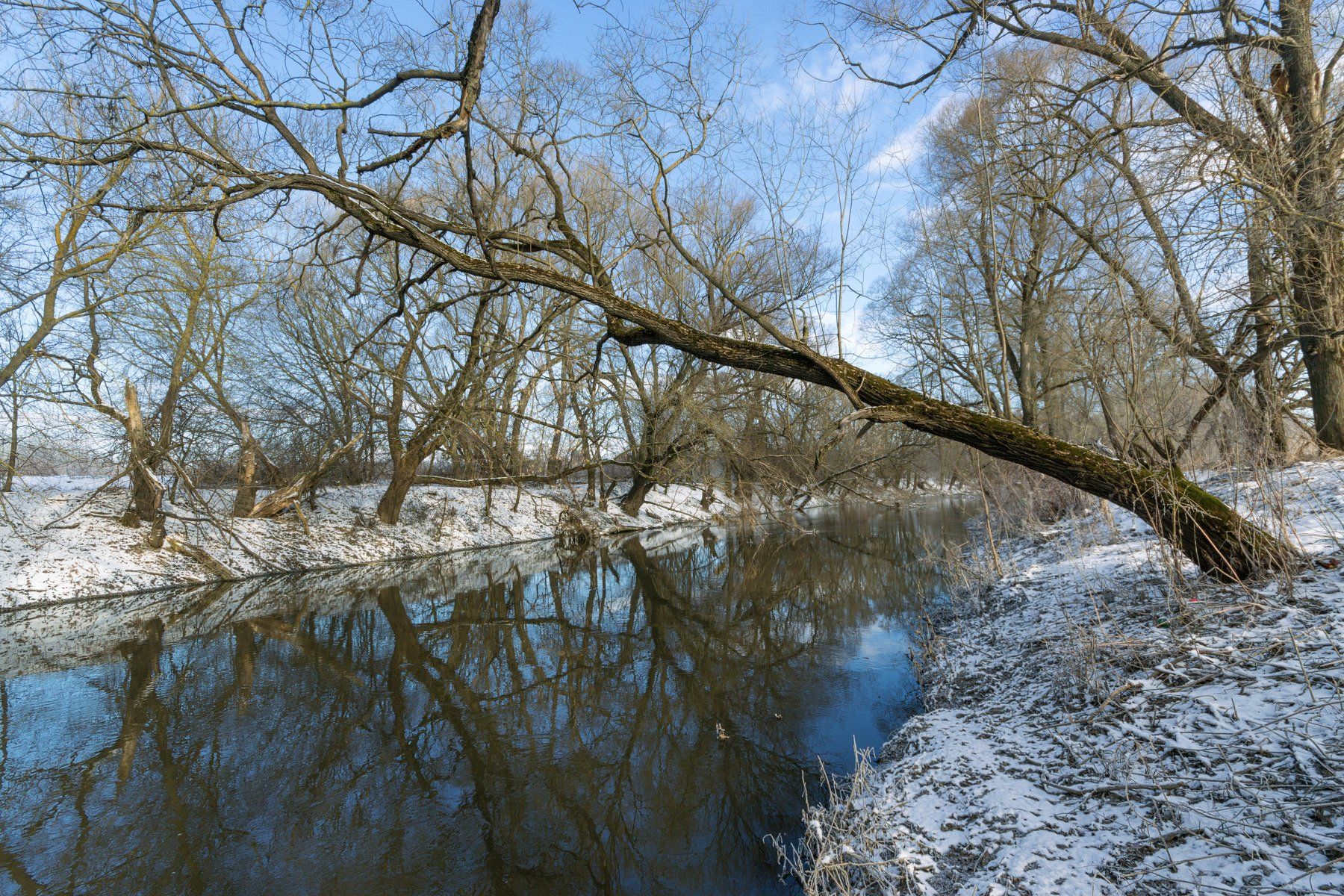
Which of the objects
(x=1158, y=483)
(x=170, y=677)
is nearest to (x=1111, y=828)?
(x=1158, y=483)

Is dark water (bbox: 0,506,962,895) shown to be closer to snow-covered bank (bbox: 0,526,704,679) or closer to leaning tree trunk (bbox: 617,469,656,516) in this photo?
snow-covered bank (bbox: 0,526,704,679)

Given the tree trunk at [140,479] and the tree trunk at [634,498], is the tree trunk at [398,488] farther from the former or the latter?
the tree trunk at [634,498]

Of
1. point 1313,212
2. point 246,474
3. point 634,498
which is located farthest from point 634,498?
point 1313,212

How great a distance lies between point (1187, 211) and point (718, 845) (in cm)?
653

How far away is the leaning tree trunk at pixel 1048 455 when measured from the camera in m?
4.30

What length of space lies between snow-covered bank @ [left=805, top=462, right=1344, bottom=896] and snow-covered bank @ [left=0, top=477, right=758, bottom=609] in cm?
1221

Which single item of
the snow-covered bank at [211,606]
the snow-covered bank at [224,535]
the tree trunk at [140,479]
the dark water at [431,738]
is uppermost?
the tree trunk at [140,479]

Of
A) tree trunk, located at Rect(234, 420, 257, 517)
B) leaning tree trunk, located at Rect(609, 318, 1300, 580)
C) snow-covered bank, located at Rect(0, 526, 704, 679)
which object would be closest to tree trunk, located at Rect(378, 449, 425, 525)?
snow-covered bank, located at Rect(0, 526, 704, 679)

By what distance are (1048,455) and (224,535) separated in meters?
14.0

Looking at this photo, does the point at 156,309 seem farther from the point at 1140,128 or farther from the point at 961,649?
the point at 1140,128

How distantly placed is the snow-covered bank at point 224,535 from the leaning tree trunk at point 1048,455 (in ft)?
35.2

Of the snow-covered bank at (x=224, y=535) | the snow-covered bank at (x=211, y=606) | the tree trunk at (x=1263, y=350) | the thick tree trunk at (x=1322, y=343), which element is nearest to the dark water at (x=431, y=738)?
the snow-covered bank at (x=211, y=606)

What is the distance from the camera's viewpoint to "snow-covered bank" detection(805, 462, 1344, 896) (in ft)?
7.63

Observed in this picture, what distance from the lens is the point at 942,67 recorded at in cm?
642
